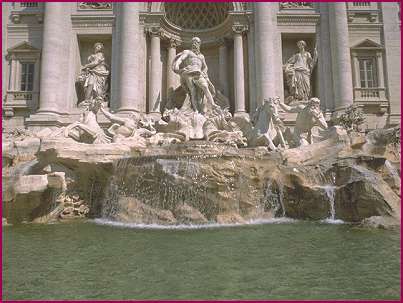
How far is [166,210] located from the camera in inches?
325

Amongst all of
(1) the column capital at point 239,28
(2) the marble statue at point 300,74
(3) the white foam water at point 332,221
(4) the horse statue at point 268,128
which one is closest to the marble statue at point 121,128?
(4) the horse statue at point 268,128

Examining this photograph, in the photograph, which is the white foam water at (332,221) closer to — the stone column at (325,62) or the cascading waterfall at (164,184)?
the cascading waterfall at (164,184)

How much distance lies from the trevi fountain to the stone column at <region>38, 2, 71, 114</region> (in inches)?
4.2

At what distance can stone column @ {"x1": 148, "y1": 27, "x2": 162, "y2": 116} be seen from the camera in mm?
16641

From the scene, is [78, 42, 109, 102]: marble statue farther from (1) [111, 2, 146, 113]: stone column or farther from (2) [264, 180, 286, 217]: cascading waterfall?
(2) [264, 180, 286, 217]: cascading waterfall

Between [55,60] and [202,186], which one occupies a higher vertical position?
[55,60]

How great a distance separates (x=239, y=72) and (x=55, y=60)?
26.7ft

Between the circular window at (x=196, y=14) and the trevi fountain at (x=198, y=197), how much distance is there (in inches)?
68.4

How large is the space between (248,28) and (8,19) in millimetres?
11288

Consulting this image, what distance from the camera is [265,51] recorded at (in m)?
16.2

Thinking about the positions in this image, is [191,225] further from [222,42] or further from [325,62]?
[222,42]

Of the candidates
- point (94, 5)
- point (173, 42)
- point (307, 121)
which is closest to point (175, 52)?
point (173, 42)

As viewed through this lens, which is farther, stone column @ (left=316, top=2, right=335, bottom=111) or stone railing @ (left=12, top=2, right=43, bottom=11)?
stone railing @ (left=12, top=2, right=43, bottom=11)

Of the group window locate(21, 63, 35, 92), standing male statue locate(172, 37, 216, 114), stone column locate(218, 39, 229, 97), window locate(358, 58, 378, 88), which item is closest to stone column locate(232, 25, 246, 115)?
stone column locate(218, 39, 229, 97)
